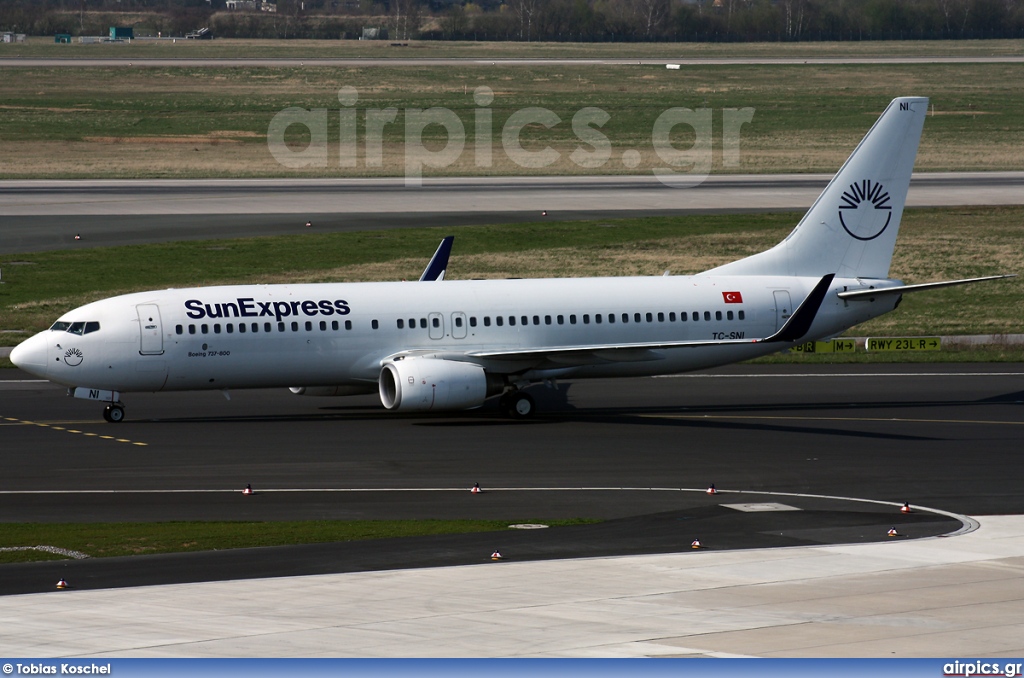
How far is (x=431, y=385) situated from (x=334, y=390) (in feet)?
15.7

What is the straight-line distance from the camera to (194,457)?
39156mm

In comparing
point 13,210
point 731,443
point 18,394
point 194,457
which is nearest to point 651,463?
point 731,443

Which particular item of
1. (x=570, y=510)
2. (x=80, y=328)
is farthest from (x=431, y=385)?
(x=570, y=510)

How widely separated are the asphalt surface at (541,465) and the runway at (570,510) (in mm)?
126

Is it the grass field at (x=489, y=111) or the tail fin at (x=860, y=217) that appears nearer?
the tail fin at (x=860, y=217)

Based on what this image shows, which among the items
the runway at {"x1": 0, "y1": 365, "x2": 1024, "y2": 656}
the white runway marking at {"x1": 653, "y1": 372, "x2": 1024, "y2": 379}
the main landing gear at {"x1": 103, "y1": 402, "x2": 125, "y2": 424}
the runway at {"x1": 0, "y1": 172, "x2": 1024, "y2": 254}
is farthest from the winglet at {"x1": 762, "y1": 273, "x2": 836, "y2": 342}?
the runway at {"x1": 0, "y1": 172, "x2": 1024, "y2": 254}

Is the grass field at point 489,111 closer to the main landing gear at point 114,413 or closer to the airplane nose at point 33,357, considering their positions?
the main landing gear at point 114,413

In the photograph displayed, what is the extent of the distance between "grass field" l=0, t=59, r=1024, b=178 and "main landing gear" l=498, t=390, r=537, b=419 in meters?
67.0

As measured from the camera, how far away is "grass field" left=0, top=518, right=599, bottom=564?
29016 millimetres

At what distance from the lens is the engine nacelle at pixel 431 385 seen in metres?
43.2

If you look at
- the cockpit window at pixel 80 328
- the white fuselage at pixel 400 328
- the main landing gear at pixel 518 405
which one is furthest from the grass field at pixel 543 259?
the main landing gear at pixel 518 405

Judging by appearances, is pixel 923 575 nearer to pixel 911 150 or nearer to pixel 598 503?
pixel 598 503

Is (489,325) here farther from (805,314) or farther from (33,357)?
(33,357)

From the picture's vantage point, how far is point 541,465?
3834 centimetres
